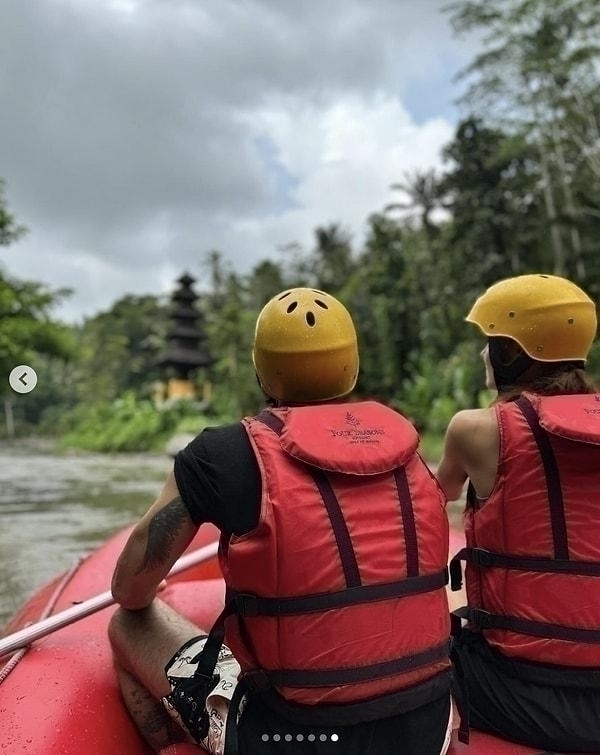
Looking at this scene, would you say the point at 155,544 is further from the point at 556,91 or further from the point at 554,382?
the point at 556,91

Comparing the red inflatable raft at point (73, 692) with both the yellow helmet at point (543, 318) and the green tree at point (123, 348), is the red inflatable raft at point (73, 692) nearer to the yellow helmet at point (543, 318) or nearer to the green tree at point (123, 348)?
the yellow helmet at point (543, 318)

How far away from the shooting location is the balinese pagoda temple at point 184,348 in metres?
33.6

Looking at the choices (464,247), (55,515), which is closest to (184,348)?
(464,247)

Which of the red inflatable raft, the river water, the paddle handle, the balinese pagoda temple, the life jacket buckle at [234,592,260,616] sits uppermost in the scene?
the balinese pagoda temple

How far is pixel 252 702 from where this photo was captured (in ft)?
4.38

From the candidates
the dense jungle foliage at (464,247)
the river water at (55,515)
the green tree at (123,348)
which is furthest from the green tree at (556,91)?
the green tree at (123,348)

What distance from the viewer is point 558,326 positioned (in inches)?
66.8

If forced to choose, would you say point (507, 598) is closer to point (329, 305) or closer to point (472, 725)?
point (472, 725)

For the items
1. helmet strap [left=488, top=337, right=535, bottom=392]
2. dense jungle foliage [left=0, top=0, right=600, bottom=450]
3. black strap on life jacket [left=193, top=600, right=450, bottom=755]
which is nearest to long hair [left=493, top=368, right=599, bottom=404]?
helmet strap [left=488, top=337, right=535, bottom=392]

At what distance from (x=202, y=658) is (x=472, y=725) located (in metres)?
0.61

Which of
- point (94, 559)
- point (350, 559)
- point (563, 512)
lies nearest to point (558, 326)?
point (563, 512)

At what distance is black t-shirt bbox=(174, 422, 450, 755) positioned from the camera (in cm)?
125

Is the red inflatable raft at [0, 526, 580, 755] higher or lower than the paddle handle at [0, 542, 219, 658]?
lower

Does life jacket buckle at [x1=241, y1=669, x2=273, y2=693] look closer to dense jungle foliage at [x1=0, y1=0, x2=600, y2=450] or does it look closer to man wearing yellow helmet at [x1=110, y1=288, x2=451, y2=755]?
man wearing yellow helmet at [x1=110, y1=288, x2=451, y2=755]
